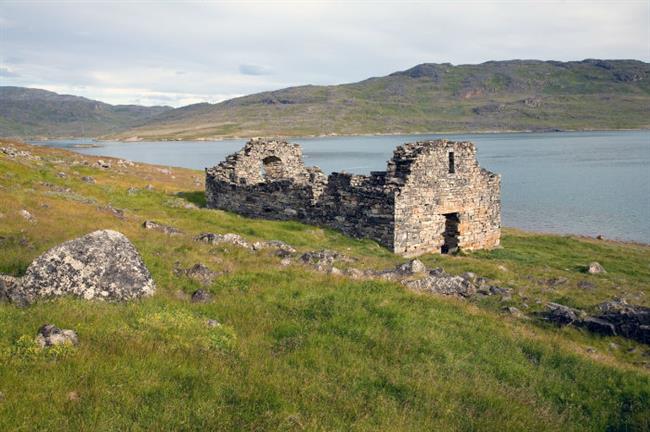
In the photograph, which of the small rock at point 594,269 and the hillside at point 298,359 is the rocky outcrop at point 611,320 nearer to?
the hillside at point 298,359

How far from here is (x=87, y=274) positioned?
984cm

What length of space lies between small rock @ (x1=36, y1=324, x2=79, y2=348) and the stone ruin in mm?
16065

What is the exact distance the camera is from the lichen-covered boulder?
9430mm

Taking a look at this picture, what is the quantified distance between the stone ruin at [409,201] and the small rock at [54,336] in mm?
16065

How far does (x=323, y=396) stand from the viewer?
7062 mm

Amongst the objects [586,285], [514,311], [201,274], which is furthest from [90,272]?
[586,285]

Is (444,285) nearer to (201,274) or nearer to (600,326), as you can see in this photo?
(600,326)

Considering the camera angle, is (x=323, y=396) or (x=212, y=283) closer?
(x=323, y=396)

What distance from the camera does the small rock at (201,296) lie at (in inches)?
424

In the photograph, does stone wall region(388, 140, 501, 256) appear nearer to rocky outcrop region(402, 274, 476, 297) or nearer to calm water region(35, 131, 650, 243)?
rocky outcrop region(402, 274, 476, 297)

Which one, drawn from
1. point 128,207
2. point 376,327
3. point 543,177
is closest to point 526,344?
point 376,327

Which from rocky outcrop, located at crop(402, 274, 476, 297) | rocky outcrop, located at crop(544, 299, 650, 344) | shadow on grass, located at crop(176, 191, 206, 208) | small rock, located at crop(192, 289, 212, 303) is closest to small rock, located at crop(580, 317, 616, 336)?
rocky outcrop, located at crop(544, 299, 650, 344)

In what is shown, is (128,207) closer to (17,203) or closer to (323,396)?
(17,203)

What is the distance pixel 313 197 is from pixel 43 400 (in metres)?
20.1
